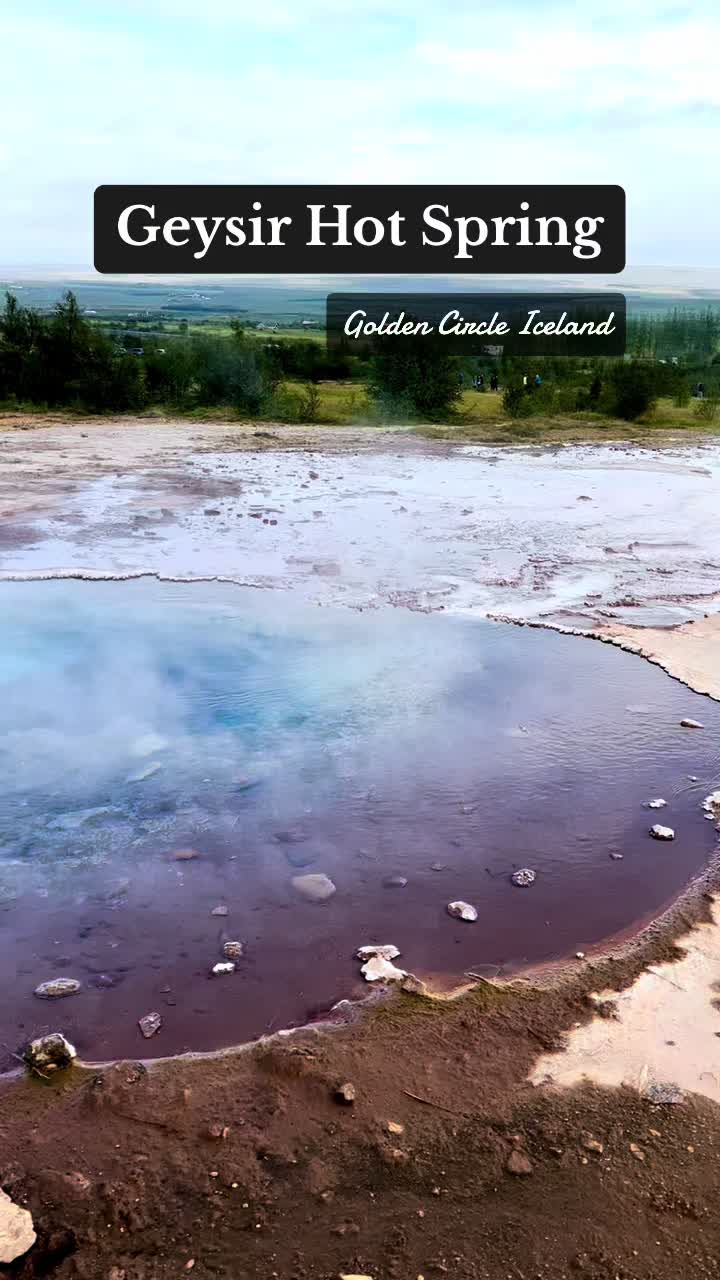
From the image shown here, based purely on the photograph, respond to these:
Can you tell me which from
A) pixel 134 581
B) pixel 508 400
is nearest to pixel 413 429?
pixel 508 400

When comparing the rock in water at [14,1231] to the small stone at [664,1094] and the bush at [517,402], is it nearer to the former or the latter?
the small stone at [664,1094]

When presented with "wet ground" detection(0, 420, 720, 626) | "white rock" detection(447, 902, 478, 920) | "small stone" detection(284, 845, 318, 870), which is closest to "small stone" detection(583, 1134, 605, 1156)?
"white rock" detection(447, 902, 478, 920)

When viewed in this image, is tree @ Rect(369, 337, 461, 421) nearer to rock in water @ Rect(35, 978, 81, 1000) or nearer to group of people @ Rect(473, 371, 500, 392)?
group of people @ Rect(473, 371, 500, 392)

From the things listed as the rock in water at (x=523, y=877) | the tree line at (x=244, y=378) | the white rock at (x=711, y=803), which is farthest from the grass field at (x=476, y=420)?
the rock in water at (x=523, y=877)

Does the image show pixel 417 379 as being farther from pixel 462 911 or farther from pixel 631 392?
pixel 462 911

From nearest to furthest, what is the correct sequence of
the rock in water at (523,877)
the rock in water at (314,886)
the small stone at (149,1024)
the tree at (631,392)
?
the small stone at (149,1024), the rock in water at (314,886), the rock in water at (523,877), the tree at (631,392)

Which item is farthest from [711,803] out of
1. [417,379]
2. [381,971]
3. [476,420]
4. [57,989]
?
[417,379]

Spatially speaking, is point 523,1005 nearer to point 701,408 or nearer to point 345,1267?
point 345,1267
